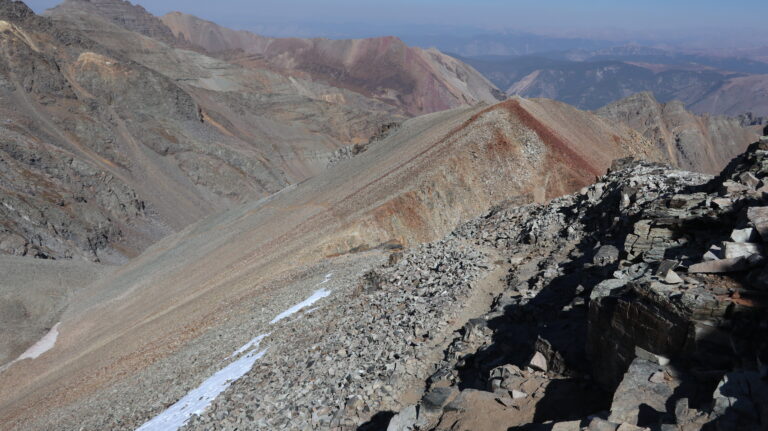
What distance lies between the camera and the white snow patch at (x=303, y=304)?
21.4 meters

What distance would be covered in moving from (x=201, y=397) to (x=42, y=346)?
2661cm

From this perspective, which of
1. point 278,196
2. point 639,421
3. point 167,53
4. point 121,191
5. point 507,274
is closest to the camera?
point 639,421

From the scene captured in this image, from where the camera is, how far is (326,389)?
13102 millimetres

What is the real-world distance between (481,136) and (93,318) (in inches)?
1071

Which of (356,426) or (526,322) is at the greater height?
(526,322)

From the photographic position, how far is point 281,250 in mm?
32531

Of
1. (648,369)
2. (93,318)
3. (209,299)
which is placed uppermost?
(648,369)

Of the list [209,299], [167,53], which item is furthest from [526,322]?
[167,53]

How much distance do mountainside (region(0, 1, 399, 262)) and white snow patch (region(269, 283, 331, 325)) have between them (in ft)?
127

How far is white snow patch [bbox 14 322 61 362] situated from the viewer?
3612cm

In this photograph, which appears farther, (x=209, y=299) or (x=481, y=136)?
(x=481, y=136)

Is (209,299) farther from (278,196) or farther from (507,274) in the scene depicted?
(278,196)

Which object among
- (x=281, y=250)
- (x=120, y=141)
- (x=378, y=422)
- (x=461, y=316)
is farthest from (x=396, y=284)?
(x=120, y=141)

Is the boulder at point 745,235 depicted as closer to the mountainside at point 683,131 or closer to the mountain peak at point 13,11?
the mountainside at point 683,131
